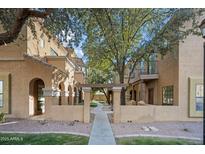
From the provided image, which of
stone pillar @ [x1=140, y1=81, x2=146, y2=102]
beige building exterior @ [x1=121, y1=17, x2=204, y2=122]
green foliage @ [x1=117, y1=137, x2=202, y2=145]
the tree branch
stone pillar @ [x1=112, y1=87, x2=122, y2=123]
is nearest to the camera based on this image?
the tree branch

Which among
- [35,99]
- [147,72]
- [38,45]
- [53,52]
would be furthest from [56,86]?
[147,72]

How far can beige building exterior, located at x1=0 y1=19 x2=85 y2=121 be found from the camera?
38.6ft

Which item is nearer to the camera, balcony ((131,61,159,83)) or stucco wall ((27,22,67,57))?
stucco wall ((27,22,67,57))

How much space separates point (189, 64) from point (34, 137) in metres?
7.51

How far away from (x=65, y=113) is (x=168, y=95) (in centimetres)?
559

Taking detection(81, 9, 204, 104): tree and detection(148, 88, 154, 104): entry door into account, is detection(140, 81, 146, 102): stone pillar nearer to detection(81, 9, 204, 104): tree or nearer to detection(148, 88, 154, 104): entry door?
detection(148, 88, 154, 104): entry door

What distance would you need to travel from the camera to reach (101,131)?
9.77 meters

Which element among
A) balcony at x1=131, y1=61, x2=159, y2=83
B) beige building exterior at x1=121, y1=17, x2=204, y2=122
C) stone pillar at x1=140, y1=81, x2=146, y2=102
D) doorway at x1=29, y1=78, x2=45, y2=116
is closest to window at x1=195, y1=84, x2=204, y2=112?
beige building exterior at x1=121, y1=17, x2=204, y2=122

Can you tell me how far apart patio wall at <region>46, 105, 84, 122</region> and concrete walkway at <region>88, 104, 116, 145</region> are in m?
0.86

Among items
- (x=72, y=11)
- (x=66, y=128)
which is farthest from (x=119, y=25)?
(x=66, y=128)

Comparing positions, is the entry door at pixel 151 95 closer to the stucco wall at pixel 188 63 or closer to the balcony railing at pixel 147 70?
the balcony railing at pixel 147 70

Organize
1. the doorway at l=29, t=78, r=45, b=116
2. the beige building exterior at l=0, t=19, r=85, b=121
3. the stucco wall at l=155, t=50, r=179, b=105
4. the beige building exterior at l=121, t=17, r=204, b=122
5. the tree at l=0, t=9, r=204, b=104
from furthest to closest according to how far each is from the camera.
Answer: the doorway at l=29, t=78, r=45, b=116, the stucco wall at l=155, t=50, r=179, b=105, the beige building exterior at l=0, t=19, r=85, b=121, the beige building exterior at l=121, t=17, r=204, b=122, the tree at l=0, t=9, r=204, b=104

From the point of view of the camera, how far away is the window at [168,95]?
42.8ft

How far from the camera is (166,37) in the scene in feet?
39.4
